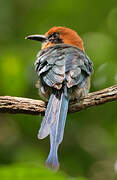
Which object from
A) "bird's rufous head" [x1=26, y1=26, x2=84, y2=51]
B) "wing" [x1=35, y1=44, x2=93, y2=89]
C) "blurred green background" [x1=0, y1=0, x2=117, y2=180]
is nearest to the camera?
"wing" [x1=35, y1=44, x2=93, y2=89]

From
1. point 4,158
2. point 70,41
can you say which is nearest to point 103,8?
point 70,41

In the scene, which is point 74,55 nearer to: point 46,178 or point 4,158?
point 4,158

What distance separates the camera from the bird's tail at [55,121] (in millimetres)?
3397

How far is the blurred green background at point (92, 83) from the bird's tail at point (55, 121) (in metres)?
1.27

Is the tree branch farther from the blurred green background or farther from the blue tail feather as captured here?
the blurred green background

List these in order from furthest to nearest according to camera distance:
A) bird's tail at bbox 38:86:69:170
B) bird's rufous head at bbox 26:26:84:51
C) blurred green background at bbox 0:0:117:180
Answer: bird's rufous head at bbox 26:26:84:51 < blurred green background at bbox 0:0:117:180 < bird's tail at bbox 38:86:69:170

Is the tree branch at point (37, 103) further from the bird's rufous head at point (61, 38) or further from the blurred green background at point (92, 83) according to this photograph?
the bird's rufous head at point (61, 38)

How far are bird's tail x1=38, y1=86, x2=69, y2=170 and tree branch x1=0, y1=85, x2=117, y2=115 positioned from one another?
0.12 m

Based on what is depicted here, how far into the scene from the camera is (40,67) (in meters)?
4.23

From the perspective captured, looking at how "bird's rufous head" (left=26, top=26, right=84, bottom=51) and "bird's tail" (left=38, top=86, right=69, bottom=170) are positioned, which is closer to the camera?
"bird's tail" (left=38, top=86, right=69, bottom=170)

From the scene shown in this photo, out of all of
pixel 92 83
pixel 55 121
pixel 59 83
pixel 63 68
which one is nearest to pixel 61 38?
pixel 92 83

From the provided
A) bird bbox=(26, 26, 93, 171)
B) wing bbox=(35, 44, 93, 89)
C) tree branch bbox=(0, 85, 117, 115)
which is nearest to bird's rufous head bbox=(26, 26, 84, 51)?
bird bbox=(26, 26, 93, 171)

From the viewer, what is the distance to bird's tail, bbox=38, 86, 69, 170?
3397 millimetres

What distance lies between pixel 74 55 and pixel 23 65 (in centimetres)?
110
